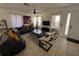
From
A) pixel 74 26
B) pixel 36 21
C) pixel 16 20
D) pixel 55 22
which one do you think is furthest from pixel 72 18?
pixel 16 20

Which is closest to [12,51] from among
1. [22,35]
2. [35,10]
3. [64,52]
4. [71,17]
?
[22,35]

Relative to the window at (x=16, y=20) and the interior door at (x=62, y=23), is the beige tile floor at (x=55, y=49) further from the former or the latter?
the window at (x=16, y=20)

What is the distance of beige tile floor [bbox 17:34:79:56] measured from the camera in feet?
4.59

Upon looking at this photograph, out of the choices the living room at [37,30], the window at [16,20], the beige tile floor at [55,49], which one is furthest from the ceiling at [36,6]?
the beige tile floor at [55,49]

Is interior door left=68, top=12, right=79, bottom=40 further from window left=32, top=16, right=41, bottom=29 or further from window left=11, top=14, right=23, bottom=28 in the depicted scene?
window left=11, top=14, right=23, bottom=28

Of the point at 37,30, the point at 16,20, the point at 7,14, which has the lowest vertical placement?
the point at 37,30

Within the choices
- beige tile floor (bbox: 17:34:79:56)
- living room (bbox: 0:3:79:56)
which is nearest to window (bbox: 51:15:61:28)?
living room (bbox: 0:3:79:56)

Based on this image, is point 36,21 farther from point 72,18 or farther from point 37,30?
point 72,18

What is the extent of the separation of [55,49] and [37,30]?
59cm

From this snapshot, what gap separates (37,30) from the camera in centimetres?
Result: 150

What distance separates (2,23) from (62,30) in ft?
4.13

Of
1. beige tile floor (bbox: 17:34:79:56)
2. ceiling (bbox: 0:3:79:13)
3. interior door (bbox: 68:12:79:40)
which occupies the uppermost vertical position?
ceiling (bbox: 0:3:79:13)

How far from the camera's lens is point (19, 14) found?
1.42 meters

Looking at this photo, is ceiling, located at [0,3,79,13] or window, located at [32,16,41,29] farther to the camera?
window, located at [32,16,41,29]
